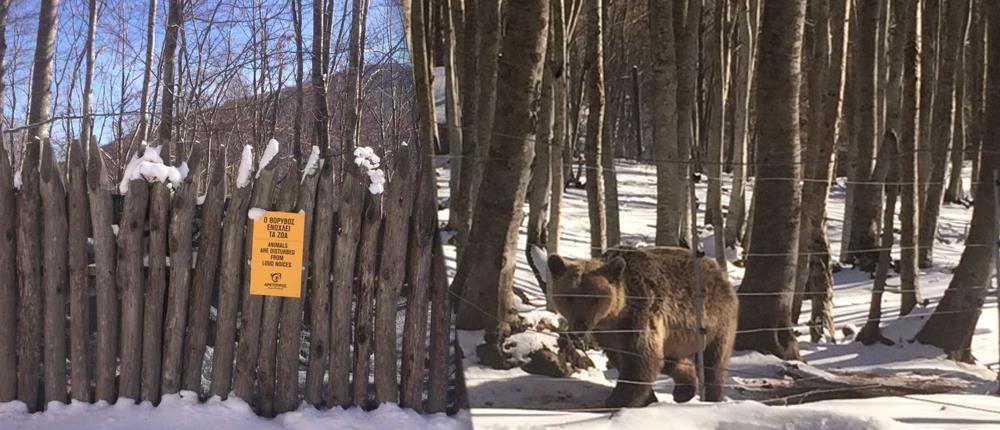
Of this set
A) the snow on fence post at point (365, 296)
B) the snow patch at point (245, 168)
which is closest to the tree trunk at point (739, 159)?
the snow on fence post at point (365, 296)

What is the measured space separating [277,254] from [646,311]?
1.88 metres

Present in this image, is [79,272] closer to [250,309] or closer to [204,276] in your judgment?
[204,276]

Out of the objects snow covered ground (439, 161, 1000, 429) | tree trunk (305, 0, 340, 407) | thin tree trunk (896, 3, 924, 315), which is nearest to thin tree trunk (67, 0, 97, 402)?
tree trunk (305, 0, 340, 407)

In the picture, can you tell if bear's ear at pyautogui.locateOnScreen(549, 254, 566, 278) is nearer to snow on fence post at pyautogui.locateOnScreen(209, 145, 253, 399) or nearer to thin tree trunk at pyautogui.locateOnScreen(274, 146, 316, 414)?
thin tree trunk at pyautogui.locateOnScreen(274, 146, 316, 414)

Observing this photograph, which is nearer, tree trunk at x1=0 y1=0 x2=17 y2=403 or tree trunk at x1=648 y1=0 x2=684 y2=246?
tree trunk at x1=648 y1=0 x2=684 y2=246

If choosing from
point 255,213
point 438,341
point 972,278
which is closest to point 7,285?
point 255,213

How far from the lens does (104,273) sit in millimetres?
4141

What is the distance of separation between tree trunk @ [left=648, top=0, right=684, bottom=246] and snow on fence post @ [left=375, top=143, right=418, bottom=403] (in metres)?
1.21

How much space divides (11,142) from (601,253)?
9.53 ft

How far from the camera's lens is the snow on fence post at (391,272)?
409 cm

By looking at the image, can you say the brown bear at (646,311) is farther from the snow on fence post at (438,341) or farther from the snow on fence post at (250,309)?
the snow on fence post at (250,309)

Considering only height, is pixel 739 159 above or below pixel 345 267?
above

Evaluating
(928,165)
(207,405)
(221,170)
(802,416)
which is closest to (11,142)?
(221,170)

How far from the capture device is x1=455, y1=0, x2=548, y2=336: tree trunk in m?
3.13
